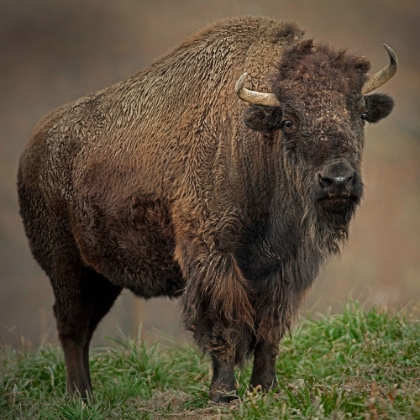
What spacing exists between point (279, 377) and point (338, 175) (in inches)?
83.5

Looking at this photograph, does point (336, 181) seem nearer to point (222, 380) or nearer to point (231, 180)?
point (231, 180)

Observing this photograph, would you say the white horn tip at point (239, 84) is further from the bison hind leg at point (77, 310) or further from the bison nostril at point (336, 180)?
the bison hind leg at point (77, 310)

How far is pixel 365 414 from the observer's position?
4.49 metres

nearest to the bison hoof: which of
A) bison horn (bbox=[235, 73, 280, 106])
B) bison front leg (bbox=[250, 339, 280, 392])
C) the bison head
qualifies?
bison front leg (bbox=[250, 339, 280, 392])

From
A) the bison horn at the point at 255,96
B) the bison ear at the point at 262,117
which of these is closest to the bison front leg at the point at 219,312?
the bison ear at the point at 262,117

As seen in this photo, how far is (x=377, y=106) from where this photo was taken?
6.20 m

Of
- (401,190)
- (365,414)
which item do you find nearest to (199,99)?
(365,414)

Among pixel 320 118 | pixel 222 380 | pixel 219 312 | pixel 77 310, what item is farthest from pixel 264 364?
pixel 77 310

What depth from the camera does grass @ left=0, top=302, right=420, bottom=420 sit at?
15.6ft

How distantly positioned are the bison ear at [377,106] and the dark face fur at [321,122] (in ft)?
0.78

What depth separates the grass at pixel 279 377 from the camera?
477cm

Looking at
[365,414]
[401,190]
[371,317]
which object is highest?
[365,414]

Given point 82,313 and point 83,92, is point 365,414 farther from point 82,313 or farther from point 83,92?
point 83,92

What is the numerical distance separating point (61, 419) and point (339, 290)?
8.32 meters
